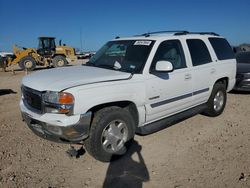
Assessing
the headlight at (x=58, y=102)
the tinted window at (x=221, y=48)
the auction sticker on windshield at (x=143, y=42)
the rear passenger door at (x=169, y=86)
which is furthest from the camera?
the tinted window at (x=221, y=48)

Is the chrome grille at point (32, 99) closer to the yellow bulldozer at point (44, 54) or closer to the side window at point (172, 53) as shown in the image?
the side window at point (172, 53)

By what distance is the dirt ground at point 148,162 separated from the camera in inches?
133

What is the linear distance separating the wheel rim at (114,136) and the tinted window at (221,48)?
318 cm

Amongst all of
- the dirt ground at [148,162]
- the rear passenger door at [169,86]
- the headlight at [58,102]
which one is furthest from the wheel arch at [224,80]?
the headlight at [58,102]

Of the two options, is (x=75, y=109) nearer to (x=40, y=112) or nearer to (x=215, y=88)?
(x=40, y=112)

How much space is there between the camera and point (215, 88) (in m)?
5.73

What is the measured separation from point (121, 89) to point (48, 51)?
2008 centimetres

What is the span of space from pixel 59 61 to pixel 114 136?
1908cm

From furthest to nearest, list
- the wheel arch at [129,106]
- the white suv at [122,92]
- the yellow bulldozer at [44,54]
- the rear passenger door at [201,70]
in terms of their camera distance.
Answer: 1. the yellow bulldozer at [44,54]
2. the rear passenger door at [201,70]
3. the wheel arch at [129,106]
4. the white suv at [122,92]

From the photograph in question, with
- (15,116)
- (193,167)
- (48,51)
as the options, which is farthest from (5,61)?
(193,167)

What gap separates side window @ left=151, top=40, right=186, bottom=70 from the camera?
4418mm

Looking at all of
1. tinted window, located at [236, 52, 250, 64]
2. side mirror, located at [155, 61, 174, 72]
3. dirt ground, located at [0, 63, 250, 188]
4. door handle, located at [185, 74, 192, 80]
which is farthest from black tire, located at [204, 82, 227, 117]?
tinted window, located at [236, 52, 250, 64]

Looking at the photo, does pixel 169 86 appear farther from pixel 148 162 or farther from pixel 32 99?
pixel 32 99

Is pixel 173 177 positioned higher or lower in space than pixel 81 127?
lower
